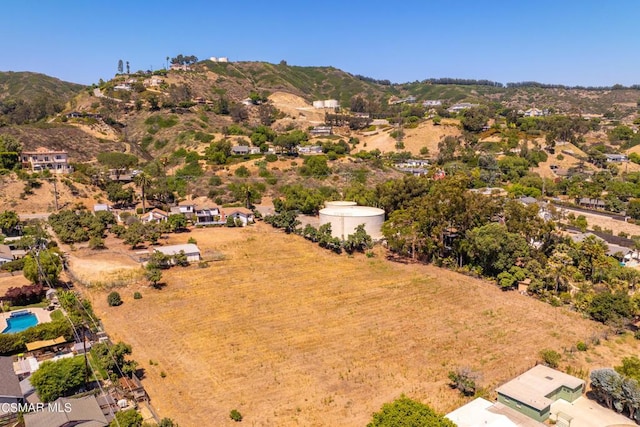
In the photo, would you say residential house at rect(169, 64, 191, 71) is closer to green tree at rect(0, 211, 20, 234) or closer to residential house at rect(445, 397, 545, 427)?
green tree at rect(0, 211, 20, 234)

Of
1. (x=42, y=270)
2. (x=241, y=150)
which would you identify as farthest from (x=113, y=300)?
(x=241, y=150)

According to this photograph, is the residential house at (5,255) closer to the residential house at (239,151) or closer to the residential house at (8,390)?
the residential house at (8,390)

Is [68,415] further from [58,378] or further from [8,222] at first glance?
[8,222]

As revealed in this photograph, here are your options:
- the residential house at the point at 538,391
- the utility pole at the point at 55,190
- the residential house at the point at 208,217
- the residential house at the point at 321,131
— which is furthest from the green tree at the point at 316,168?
the residential house at the point at 538,391

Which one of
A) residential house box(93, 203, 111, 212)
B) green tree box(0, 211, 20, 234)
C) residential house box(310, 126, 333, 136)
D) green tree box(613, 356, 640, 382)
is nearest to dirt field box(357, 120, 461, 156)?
residential house box(310, 126, 333, 136)

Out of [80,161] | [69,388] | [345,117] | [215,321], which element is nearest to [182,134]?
[80,161]
